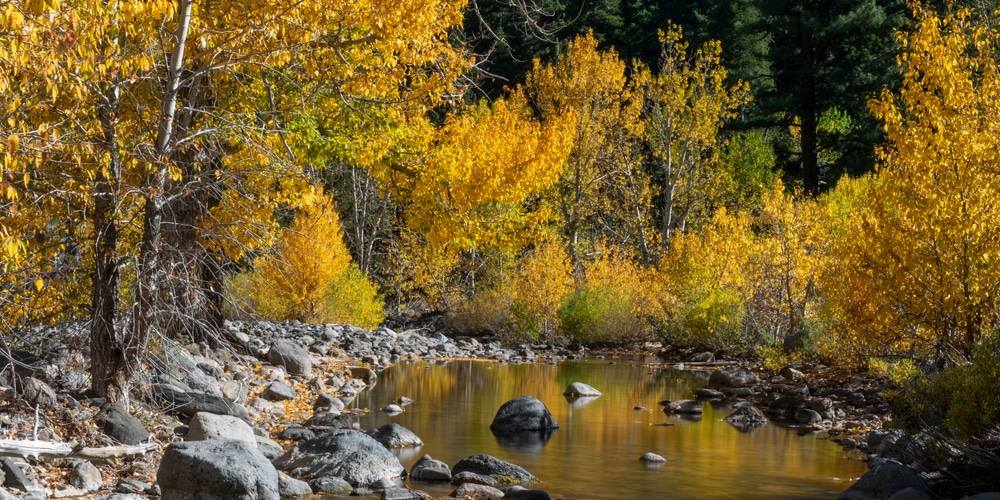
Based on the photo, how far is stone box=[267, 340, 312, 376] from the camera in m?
16.8

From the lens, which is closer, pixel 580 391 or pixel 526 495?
pixel 526 495

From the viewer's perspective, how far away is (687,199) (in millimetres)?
32562

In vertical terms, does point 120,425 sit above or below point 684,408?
above

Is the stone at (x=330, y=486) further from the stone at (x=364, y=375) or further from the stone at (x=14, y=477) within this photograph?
the stone at (x=364, y=375)

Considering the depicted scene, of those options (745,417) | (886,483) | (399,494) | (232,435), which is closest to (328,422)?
(232,435)

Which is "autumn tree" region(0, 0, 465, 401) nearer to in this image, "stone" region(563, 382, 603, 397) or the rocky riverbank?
the rocky riverbank

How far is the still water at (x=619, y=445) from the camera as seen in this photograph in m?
9.32

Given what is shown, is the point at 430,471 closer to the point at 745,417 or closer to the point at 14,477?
the point at 14,477

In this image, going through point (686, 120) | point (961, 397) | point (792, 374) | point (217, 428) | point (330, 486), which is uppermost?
point (686, 120)

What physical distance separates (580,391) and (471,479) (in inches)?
275

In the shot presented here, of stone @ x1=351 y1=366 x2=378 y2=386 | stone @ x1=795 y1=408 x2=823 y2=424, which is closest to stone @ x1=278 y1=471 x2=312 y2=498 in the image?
stone @ x1=795 y1=408 x2=823 y2=424

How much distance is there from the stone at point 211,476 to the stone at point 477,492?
1587 mm

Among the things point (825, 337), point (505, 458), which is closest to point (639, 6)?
point (825, 337)

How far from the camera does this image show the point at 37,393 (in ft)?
28.8
